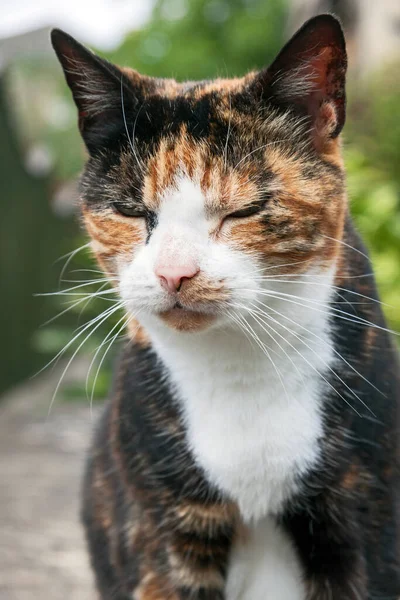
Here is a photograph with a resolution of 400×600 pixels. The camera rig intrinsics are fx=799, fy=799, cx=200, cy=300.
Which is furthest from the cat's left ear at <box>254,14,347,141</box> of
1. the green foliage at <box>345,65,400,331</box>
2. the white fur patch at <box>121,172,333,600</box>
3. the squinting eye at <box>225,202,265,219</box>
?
the green foliage at <box>345,65,400,331</box>

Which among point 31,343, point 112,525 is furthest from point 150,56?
point 112,525

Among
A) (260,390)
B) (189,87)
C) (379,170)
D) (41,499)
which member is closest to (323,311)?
(260,390)

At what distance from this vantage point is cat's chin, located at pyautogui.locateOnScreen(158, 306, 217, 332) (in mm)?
1790

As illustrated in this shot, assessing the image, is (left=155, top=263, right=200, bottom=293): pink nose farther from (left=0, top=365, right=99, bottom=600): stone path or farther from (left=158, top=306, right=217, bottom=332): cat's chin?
(left=0, top=365, right=99, bottom=600): stone path

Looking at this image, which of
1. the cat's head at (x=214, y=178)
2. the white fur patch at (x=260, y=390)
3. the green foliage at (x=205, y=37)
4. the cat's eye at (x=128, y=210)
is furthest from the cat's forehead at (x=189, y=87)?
the green foliage at (x=205, y=37)

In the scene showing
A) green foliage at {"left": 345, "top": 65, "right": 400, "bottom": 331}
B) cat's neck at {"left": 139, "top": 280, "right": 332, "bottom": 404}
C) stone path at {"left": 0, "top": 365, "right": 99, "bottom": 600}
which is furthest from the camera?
green foliage at {"left": 345, "top": 65, "right": 400, "bottom": 331}

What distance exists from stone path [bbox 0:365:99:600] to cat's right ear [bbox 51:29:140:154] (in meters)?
1.65

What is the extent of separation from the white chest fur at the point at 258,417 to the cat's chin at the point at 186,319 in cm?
11

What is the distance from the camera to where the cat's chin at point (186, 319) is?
5.87 ft

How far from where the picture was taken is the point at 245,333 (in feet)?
6.29

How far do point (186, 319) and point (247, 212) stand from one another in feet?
0.91

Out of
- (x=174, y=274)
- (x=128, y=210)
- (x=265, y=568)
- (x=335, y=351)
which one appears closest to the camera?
(x=174, y=274)

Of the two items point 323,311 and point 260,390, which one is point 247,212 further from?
point 260,390

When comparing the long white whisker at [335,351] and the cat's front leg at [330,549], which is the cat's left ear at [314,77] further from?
the cat's front leg at [330,549]
